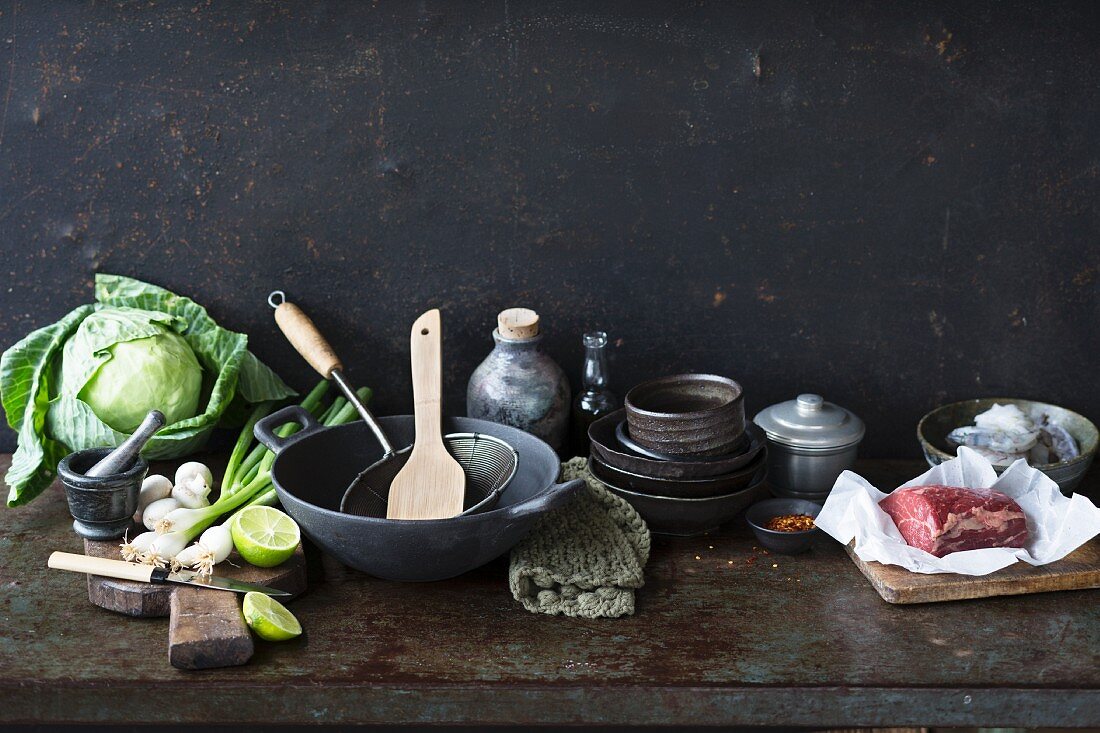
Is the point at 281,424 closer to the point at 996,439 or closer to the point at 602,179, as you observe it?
the point at 602,179

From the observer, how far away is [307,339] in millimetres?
1798

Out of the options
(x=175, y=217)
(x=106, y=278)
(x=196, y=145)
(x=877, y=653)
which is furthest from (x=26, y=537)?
(x=877, y=653)

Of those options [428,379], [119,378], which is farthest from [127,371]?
[428,379]

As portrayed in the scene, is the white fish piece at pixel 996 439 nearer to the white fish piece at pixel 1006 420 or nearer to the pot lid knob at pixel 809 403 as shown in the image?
the white fish piece at pixel 1006 420

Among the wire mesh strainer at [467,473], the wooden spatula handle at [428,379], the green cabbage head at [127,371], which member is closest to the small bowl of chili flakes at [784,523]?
the wire mesh strainer at [467,473]

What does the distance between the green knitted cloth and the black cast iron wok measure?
0.06 metres

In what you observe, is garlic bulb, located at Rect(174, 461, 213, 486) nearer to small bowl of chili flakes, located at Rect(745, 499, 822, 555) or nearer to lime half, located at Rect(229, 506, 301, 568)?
lime half, located at Rect(229, 506, 301, 568)

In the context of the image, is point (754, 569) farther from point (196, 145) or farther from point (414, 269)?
point (196, 145)

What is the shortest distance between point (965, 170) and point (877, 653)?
978 mm

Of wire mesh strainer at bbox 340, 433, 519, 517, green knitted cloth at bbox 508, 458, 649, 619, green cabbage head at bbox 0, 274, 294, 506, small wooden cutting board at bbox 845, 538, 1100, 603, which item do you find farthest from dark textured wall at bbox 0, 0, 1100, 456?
small wooden cutting board at bbox 845, 538, 1100, 603

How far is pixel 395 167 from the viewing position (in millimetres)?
1837

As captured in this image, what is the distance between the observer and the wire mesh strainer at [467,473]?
5.18 feet

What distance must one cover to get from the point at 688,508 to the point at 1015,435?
2.08 ft

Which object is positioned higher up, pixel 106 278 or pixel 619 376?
pixel 106 278
